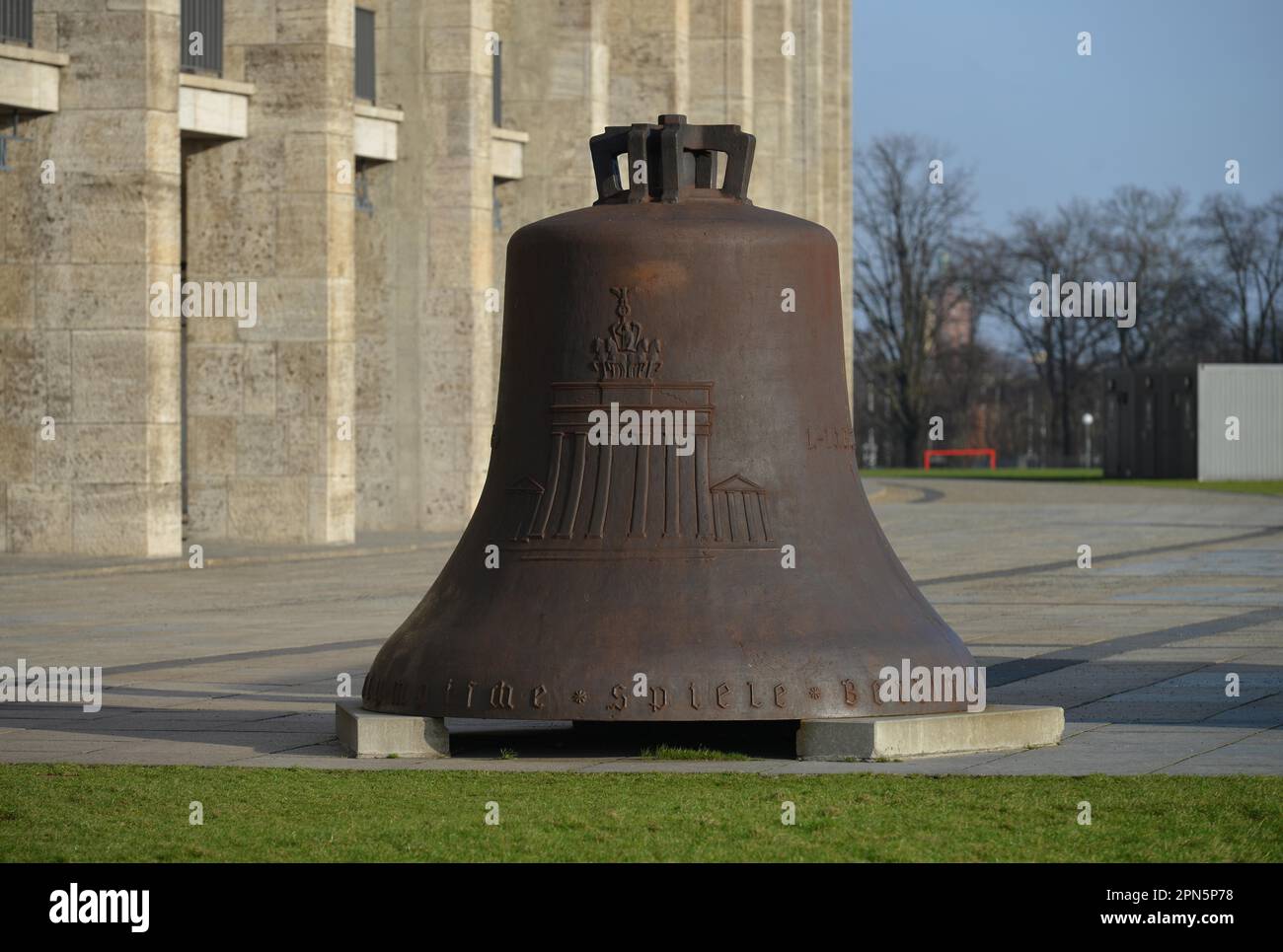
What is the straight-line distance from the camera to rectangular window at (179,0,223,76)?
101ft

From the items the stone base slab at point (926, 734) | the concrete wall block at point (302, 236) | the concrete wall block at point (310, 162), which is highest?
the concrete wall block at point (310, 162)

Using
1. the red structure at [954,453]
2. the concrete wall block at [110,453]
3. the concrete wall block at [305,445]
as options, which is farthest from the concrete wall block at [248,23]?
the red structure at [954,453]

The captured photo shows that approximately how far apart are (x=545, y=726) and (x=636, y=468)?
2.07 m

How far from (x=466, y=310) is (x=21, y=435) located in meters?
9.45

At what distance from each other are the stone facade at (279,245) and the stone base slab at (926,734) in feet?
60.1

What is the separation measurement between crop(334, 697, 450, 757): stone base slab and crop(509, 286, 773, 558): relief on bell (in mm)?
926

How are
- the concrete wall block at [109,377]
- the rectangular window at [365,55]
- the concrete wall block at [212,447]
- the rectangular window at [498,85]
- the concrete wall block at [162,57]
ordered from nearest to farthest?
1. the concrete wall block at [162,57]
2. the concrete wall block at [109,377]
3. the concrete wall block at [212,447]
4. the rectangular window at [365,55]
5. the rectangular window at [498,85]

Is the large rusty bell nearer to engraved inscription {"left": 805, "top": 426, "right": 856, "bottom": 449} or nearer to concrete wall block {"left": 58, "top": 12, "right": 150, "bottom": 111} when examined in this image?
engraved inscription {"left": 805, "top": 426, "right": 856, "bottom": 449}

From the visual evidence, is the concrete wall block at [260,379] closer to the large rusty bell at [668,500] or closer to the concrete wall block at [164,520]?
the concrete wall block at [164,520]

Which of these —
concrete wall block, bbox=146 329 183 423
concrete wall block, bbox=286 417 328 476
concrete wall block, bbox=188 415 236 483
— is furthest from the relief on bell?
concrete wall block, bbox=188 415 236 483

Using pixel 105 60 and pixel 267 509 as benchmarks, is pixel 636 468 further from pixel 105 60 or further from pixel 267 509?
pixel 267 509

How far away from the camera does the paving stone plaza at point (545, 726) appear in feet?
33.6

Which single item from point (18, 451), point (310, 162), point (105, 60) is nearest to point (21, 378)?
point (18, 451)
